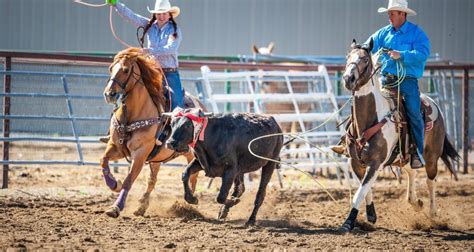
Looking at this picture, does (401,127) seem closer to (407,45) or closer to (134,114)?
(407,45)

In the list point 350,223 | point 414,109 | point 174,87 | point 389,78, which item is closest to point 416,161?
Answer: point 414,109

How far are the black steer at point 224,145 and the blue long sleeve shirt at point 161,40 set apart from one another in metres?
1.12

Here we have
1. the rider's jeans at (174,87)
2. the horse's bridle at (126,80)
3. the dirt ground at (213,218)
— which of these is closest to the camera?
the dirt ground at (213,218)

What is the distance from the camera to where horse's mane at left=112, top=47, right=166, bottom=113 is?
353 inches

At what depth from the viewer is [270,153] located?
9.05m

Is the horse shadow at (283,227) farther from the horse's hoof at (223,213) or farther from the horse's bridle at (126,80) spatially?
the horse's bridle at (126,80)

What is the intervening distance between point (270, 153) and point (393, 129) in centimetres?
147

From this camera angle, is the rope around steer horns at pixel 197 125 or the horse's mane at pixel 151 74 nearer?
the rope around steer horns at pixel 197 125

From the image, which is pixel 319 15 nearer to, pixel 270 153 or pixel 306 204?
pixel 306 204

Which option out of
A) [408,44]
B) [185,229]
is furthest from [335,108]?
[185,229]

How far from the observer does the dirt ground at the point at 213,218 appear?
710cm

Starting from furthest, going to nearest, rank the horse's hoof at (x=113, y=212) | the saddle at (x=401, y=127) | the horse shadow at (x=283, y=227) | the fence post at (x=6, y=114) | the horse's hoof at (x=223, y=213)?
the fence post at (x=6, y=114) → the horse's hoof at (x=223, y=213) → the saddle at (x=401, y=127) → the horse's hoof at (x=113, y=212) → the horse shadow at (x=283, y=227)

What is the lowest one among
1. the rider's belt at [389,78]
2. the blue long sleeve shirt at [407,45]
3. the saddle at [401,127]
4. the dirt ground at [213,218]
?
the dirt ground at [213,218]

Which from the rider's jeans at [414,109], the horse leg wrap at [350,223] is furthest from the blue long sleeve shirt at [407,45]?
the horse leg wrap at [350,223]
